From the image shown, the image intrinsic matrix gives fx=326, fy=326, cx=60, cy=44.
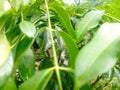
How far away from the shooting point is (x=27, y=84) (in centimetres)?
46

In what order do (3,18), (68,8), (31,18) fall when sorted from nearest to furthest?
(3,18), (31,18), (68,8)

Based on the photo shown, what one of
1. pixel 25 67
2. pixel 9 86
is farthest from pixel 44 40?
pixel 9 86

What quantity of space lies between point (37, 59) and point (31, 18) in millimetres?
288

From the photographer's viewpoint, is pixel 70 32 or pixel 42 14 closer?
pixel 70 32

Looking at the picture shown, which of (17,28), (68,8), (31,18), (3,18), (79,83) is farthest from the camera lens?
(68,8)

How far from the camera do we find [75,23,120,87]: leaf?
0.38 meters

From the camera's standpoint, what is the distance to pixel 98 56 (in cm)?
40

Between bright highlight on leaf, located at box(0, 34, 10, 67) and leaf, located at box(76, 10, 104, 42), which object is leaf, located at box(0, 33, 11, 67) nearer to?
bright highlight on leaf, located at box(0, 34, 10, 67)

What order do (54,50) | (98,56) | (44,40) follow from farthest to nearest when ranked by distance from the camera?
1. (44,40)
2. (54,50)
3. (98,56)

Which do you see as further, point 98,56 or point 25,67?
point 25,67

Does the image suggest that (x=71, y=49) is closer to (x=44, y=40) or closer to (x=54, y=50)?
(x=54, y=50)

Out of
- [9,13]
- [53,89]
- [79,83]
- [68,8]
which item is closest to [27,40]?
[9,13]

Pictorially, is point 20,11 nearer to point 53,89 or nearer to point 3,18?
point 3,18

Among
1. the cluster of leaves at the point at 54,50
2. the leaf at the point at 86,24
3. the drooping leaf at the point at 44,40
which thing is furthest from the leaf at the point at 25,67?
the drooping leaf at the point at 44,40
